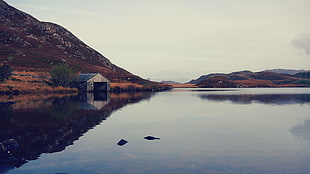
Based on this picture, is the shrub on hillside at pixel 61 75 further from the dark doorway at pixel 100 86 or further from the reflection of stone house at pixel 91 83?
the dark doorway at pixel 100 86

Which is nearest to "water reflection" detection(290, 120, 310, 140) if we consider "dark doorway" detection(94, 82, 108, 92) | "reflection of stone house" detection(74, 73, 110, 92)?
"reflection of stone house" detection(74, 73, 110, 92)

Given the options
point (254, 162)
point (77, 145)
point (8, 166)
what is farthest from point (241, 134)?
point (8, 166)

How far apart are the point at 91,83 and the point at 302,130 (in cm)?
10344

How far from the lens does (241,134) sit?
2686cm

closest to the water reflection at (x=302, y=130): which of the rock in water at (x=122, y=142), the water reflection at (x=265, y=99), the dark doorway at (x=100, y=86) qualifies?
the rock in water at (x=122, y=142)

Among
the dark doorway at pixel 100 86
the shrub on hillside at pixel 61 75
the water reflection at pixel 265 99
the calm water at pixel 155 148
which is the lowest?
the calm water at pixel 155 148

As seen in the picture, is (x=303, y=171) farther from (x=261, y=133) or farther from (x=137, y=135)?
(x=137, y=135)

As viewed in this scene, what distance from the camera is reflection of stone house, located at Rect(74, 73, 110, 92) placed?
11581 cm

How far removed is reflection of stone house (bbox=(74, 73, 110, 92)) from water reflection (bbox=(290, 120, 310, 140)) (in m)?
99.4

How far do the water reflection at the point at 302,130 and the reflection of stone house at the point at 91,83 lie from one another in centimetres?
9938

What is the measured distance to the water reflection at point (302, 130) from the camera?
25.8m

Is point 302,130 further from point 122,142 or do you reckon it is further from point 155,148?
point 122,142

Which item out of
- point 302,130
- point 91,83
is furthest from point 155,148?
point 91,83

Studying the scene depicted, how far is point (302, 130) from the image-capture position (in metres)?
29.1
